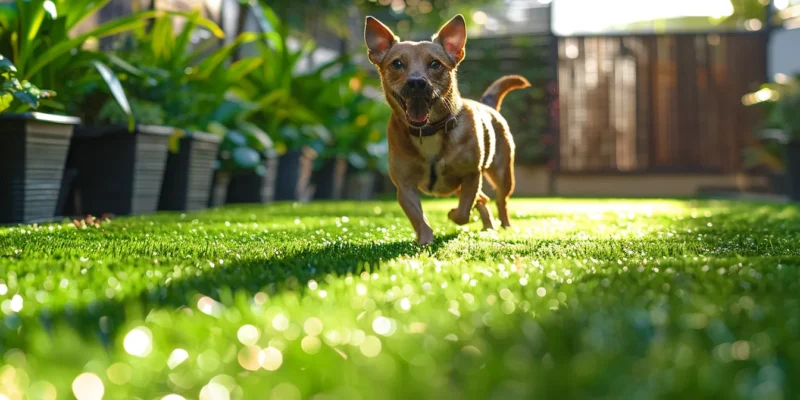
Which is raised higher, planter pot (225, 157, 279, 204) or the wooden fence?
the wooden fence

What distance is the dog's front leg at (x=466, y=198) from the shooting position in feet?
12.3

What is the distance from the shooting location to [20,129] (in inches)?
154

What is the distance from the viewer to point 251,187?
761 cm

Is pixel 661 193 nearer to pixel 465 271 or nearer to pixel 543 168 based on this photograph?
pixel 543 168

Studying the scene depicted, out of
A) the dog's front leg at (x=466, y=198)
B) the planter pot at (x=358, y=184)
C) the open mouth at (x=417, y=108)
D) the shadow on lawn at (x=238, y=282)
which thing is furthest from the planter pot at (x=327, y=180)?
the shadow on lawn at (x=238, y=282)

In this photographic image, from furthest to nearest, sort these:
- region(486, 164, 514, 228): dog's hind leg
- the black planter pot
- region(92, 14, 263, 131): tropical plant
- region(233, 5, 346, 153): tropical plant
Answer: the black planter pot
region(233, 5, 346, 153): tropical plant
region(92, 14, 263, 131): tropical plant
region(486, 164, 514, 228): dog's hind leg

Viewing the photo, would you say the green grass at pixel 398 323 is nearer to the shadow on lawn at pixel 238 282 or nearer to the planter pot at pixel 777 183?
the shadow on lawn at pixel 238 282

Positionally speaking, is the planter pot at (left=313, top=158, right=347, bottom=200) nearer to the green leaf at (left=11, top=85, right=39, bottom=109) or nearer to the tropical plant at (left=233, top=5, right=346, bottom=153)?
the tropical plant at (left=233, top=5, right=346, bottom=153)

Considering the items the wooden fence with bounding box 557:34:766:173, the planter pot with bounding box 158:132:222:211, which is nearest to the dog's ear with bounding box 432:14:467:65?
the planter pot with bounding box 158:132:222:211

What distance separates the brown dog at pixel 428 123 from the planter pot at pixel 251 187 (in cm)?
395

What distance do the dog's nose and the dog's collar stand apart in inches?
8.9

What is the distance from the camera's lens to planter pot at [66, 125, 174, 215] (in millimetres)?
5055

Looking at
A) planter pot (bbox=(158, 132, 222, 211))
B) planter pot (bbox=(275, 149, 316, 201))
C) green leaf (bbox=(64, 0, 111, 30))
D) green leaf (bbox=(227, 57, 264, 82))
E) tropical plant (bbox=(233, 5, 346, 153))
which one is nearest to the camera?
green leaf (bbox=(64, 0, 111, 30))

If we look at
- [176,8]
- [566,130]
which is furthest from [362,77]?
[566,130]
